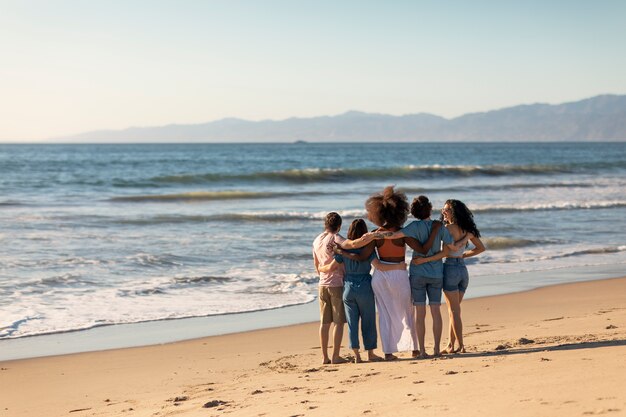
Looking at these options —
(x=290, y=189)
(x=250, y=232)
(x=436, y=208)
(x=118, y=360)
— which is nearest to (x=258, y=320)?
(x=118, y=360)

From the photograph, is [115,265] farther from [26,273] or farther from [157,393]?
[157,393]

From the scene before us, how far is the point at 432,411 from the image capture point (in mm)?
5496

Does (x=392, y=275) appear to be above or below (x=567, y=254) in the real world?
above

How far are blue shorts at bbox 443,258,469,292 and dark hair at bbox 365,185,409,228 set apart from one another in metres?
0.67

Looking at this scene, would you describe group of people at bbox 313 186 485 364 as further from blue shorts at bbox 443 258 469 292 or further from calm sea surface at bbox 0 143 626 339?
calm sea surface at bbox 0 143 626 339

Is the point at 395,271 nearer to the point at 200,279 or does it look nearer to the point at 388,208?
the point at 388,208

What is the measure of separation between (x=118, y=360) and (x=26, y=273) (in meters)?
6.16

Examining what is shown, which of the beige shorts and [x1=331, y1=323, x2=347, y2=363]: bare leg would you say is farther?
the beige shorts

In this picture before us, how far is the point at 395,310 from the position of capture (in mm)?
8094

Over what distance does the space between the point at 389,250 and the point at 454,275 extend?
2.31 ft

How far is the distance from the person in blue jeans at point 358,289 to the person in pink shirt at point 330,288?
0.09m

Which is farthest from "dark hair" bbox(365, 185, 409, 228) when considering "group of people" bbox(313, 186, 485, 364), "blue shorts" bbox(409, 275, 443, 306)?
"blue shorts" bbox(409, 275, 443, 306)

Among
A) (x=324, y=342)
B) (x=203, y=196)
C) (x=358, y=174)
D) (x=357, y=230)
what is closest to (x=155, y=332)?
(x=324, y=342)

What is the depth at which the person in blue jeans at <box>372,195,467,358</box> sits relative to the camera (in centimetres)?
792
